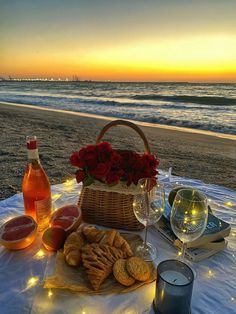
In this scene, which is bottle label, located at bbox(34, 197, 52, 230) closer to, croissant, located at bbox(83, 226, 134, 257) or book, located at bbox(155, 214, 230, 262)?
croissant, located at bbox(83, 226, 134, 257)

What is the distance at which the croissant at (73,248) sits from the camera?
111 centimetres

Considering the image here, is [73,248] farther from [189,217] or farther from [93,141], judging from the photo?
[93,141]

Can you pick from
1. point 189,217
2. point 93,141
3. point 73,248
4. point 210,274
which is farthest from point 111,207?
point 93,141

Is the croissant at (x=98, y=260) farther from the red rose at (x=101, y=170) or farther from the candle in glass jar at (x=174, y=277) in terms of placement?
the red rose at (x=101, y=170)

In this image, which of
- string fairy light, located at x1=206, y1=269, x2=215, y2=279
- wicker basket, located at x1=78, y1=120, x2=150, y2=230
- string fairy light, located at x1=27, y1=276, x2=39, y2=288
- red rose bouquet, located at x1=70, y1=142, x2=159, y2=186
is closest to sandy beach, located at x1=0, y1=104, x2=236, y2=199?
wicker basket, located at x1=78, y1=120, x2=150, y2=230

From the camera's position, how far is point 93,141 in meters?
7.13

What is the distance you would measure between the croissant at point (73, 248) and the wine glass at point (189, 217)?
17.5 inches

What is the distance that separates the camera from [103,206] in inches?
58.6

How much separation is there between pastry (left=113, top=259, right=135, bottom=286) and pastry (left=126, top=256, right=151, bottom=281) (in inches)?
0.6

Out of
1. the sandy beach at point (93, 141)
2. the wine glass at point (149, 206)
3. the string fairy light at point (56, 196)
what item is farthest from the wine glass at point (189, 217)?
the sandy beach at point (93, 141)

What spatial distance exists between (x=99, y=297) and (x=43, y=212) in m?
0.61

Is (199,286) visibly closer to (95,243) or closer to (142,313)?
(142,313)

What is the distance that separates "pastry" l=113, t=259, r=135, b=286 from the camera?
1.03 meters

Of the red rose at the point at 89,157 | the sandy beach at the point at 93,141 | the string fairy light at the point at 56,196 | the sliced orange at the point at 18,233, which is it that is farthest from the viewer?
the sandy beach at the point at 93,141
